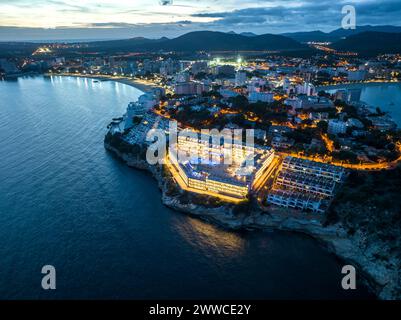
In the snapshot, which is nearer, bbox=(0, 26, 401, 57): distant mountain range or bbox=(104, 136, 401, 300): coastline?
bbox=(104, 136, 401, 300): coastline

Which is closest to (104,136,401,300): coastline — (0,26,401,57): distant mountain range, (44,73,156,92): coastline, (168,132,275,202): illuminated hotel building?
(168,132,275,202): illuminated hotel building

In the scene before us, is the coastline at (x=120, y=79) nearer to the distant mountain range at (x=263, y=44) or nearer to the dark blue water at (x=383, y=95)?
the dark blue water at (x=383, y=95)

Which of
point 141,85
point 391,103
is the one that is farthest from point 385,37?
point 141,85

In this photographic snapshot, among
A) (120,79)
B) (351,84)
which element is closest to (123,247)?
(351,84)

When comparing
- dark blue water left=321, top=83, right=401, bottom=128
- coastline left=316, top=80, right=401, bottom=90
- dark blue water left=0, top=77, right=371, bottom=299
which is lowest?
dark blue water left=0, top=77, right=371, bottom=299

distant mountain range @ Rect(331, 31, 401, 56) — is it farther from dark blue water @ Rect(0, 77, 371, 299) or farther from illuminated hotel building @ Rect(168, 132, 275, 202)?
dark blue water @ Rect(0, 77, 371, 299)

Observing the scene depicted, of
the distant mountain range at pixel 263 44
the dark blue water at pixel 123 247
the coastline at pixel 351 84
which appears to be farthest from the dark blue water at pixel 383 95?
the distant mountain range at pixel 263 44
